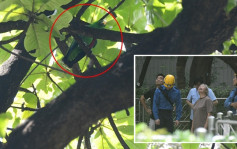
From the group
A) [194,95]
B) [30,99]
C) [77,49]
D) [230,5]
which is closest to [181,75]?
[194,95]

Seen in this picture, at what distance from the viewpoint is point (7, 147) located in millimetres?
700

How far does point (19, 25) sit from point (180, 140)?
427mm

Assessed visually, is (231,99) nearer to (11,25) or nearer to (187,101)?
(187,101)

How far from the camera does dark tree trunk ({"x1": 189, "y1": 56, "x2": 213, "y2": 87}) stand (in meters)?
0.73

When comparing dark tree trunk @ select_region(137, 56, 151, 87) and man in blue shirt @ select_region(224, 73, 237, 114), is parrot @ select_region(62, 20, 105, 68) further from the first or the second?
man in blue shirt @ select_region(224, 73, 237, 114)

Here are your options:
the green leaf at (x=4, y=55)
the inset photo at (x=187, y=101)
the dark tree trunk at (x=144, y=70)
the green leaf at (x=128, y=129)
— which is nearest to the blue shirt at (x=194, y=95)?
the inset photo at (x=187, y=101)

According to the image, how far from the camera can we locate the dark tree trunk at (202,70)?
0.73 metres

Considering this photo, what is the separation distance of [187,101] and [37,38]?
338 millimetres

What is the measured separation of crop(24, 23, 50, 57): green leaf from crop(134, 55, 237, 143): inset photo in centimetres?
21

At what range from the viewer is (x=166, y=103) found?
745 mm

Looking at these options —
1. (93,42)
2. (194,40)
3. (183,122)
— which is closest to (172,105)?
(183,122)

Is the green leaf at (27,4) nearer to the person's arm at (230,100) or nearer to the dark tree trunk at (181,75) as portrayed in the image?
the dark tree trunk at (181,75)

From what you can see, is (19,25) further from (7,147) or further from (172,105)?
(172,105)

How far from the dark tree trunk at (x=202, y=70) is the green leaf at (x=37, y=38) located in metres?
0.31
